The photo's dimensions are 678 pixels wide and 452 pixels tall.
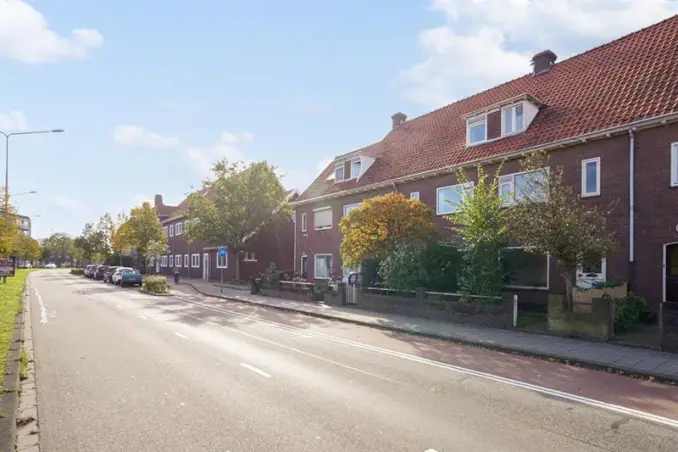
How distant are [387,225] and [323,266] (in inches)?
471

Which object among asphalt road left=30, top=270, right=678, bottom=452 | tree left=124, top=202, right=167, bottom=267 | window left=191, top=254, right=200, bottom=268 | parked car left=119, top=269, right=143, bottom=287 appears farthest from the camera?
tree left=124, top=202, right=167, bottom=267

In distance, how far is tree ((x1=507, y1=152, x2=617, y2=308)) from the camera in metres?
12.1

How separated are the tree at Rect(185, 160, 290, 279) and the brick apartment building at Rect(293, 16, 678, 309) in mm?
10299

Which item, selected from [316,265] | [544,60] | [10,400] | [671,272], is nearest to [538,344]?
[671,272]

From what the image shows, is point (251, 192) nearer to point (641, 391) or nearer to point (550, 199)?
point (550, 199)

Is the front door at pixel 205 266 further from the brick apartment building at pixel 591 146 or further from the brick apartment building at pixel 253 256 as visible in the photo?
the brick apartment building at pixel 591 146

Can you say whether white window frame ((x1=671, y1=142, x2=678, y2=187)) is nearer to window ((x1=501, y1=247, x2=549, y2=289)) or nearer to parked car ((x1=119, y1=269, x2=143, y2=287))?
window ((x1=501, y1=247, x2=549, y2=289))

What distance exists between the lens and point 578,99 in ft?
57.9

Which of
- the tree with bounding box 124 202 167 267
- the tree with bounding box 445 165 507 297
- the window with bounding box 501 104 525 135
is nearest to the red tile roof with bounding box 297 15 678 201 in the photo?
the window with bounding box 501 104 525 135

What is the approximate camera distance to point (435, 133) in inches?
976

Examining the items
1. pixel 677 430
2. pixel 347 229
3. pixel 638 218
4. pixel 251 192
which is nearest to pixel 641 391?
pixel 677 430

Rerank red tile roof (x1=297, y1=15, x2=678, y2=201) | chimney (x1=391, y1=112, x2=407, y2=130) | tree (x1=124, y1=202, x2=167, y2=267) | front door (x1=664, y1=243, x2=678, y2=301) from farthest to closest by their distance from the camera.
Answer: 1. tree (x1=124, y1=202, x2=167, y2=267)
2. chimney (x1=391, y1=112, x2=407, y2=130)
3. red tile roof (x1=297, y1=15, x2=678, y2=201)
4. front door (x1=664, y1=243, x2=678, y2=301)

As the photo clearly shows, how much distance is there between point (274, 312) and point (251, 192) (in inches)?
660

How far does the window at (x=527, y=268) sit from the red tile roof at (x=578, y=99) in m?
4.00
